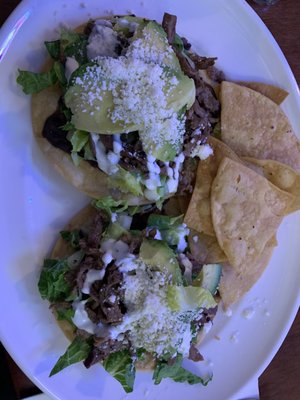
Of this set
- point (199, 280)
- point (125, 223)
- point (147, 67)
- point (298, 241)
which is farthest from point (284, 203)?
point (147, 67)

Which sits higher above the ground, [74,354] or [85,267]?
[85,267]

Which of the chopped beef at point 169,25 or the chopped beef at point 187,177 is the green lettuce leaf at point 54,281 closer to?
the chopped beef at point 187,177

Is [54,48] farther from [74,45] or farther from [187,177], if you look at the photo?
[187,177]

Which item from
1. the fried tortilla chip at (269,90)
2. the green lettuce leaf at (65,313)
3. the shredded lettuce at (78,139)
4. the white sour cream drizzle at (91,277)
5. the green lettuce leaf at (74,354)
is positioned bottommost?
the green lettuce leaf at (74,354)

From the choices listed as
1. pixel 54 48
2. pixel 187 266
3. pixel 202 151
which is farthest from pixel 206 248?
pixel 54 48

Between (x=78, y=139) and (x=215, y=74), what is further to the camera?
(x=215, y=74)

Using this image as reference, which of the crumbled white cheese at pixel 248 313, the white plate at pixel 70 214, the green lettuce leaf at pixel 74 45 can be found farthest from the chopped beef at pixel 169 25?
the crumbled white cheese at pixel 248 313

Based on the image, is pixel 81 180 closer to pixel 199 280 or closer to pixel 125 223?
pixel 125 223
